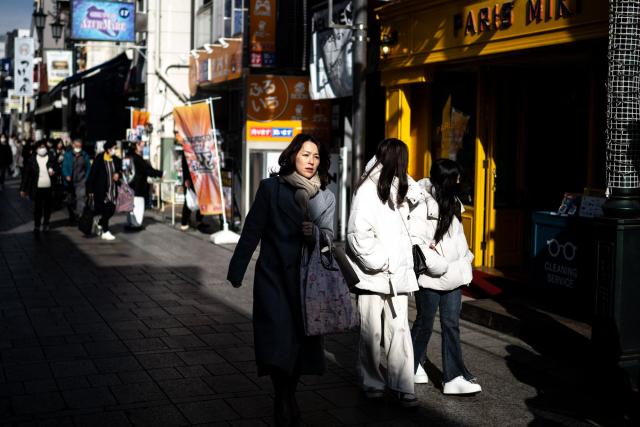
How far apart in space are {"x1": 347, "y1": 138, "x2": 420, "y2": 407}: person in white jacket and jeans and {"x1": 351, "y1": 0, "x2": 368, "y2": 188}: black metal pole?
680 centimetres

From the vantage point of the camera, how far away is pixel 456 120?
1227 centimetres

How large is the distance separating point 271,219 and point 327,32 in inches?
430

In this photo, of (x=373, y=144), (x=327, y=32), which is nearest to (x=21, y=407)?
(x=373, y=144)

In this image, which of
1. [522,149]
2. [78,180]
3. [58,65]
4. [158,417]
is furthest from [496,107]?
[58,65]

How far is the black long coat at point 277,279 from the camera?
539cm

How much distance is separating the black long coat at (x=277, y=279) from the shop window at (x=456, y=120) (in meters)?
6.50

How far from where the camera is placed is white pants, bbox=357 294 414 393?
20.8 ft

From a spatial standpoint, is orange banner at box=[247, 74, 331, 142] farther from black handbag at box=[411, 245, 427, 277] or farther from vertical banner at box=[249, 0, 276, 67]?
black handbag at box=[411, 245, 427, 277]

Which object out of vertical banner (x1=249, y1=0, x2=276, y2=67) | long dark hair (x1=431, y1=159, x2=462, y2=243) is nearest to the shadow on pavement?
long dark hair (x1=431, y1=159, x2=462, y2=243)

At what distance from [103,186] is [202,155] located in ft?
6.48

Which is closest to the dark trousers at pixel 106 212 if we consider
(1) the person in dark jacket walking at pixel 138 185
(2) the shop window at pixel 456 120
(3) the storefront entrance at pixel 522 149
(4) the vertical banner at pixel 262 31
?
(1) the person in dark jacket walking at pixel 138 185

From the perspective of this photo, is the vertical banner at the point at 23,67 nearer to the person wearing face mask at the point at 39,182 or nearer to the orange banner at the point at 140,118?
the orange banner at the point at 140,118

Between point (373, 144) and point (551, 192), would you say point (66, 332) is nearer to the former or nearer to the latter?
point (551, 192)

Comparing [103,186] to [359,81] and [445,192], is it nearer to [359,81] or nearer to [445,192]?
[359,81]
